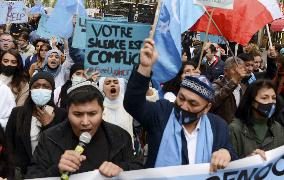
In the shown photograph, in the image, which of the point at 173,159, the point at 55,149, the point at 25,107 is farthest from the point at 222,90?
the point at 55,149

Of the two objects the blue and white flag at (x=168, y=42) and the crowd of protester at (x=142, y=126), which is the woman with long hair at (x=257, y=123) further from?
the blue and white flag at (x=168, y=42)

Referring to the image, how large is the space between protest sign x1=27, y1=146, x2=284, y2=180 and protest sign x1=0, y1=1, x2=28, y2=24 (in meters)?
8.67

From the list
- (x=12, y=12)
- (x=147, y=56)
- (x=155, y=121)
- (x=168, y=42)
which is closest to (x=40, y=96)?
(x=168, y=42)

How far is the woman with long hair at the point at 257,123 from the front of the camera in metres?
4.02

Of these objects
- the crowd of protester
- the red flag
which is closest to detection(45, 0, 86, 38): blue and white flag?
the red flag

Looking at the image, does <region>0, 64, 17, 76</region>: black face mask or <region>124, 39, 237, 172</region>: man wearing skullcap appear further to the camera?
<region>0, 64, 17, 76</region>: black face mask

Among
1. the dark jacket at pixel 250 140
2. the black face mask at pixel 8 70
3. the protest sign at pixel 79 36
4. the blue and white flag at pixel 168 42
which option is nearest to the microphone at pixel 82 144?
the dark jacket at pixel 250 140

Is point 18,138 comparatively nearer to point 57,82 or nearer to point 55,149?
point 55,149

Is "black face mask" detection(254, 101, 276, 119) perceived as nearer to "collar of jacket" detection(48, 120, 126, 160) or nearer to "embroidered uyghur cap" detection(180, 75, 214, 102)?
"embroidered uyghur cap" detection(180, 75, 214, 102)

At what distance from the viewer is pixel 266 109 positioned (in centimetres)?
410

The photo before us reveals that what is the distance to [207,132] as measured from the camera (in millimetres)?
3363

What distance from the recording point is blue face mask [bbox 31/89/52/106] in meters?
4.80

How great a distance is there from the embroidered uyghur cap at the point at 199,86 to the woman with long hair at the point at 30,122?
5.40 feet

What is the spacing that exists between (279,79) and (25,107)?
12.3 feet
